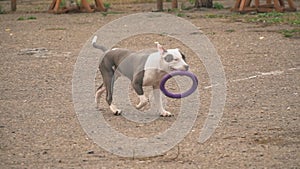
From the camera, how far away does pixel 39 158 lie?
6812 millimetres

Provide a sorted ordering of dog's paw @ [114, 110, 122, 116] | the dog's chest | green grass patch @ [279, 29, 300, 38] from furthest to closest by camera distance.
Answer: green grass patch @ [279, 29, 300, 38], dog's paw @ [114, 110, 122, 116], the dog's chest

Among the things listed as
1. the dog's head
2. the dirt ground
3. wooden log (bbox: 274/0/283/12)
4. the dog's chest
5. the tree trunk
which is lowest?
the tree trunk

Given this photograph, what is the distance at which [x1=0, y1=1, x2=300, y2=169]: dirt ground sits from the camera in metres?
6.74

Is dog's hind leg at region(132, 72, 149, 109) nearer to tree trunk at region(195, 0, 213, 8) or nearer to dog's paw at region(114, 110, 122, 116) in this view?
dog's paw at region(114, 110, 122, 116)

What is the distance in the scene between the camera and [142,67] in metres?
Result: 8.48

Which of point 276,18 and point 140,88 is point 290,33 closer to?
point 276,18

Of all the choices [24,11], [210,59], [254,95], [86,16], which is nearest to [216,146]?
[254,95]

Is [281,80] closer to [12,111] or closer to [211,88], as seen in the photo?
[211,88]

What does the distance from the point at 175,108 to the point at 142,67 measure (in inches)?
30.1

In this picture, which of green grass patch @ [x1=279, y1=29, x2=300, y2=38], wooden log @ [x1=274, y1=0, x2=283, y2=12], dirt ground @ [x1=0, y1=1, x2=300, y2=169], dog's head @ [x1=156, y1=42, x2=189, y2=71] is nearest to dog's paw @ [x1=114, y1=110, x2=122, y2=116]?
dirt ground @ [x1=0, y1=1, x2=300, y2=169]

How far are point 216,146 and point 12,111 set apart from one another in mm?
2715

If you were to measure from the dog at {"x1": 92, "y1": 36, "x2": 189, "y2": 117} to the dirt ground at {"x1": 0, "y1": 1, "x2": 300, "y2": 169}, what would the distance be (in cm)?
27

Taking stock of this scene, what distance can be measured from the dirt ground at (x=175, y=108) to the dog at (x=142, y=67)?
0.27 metres

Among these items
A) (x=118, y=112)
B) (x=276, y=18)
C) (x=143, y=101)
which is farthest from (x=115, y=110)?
(x=276, y=18)
